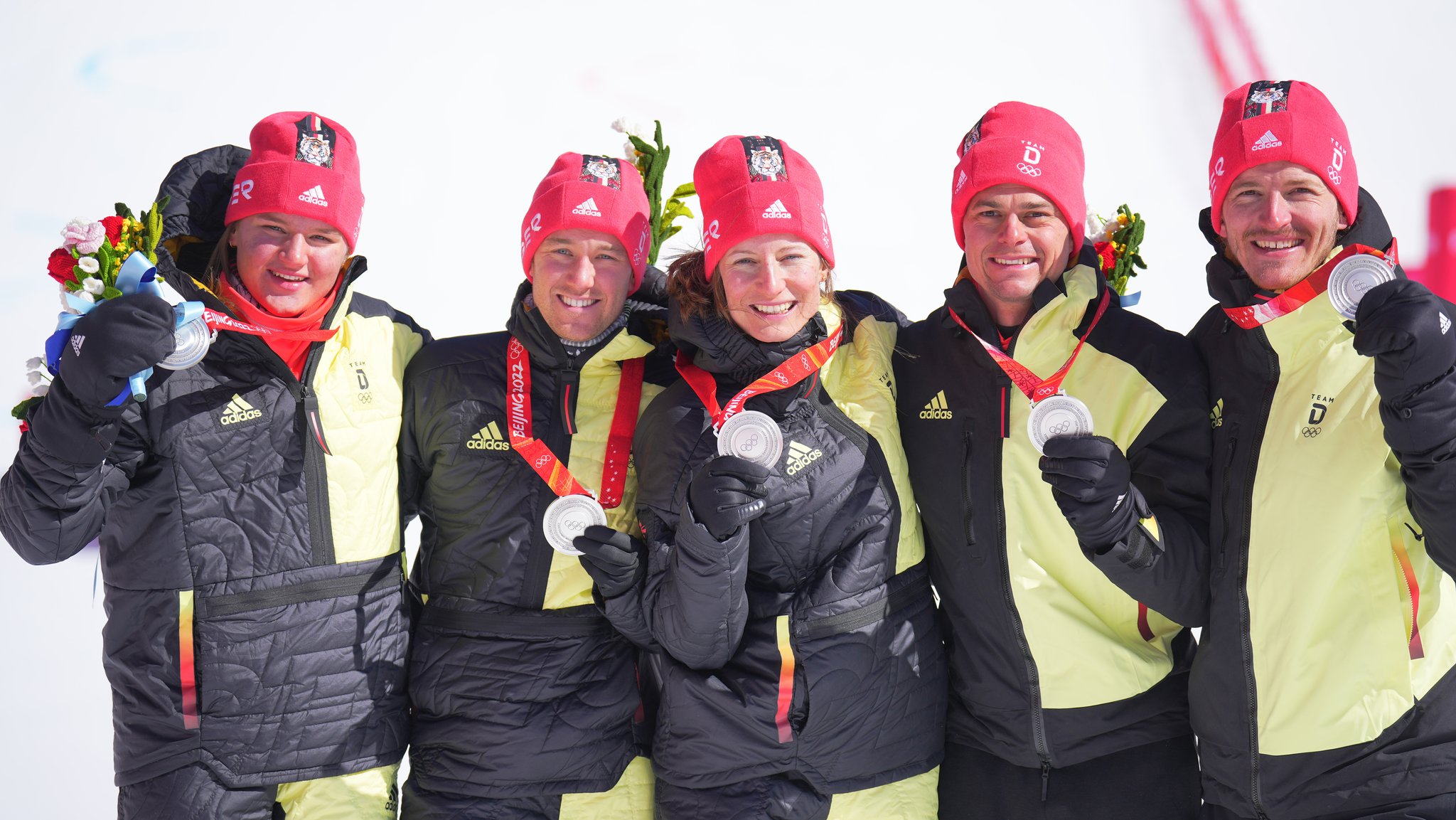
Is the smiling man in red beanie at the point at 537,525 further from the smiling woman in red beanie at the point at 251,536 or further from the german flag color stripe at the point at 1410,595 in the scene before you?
the german flag color stripe at the point at 1410,595

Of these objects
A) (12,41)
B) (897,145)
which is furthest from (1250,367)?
(12,41)

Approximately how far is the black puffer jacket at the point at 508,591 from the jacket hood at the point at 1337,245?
1.39 metres

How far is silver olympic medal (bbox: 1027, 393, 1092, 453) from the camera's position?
2.19 metres

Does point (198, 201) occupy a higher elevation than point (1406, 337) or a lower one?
higher

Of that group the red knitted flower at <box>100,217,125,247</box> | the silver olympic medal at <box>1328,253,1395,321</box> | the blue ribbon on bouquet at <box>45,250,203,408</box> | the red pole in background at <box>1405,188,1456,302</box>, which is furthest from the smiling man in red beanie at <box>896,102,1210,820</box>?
the red pole in background at <box>1405,188,1456,302</box>

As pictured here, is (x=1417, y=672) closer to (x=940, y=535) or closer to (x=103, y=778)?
(x=940, y=535)

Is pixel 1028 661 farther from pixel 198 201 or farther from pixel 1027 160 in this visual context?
pixel 198 201

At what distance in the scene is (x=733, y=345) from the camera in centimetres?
246

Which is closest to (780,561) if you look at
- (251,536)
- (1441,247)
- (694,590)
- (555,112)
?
(694,590)

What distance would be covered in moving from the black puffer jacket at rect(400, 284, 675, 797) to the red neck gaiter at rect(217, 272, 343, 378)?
0.27 metres

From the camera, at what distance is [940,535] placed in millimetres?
2520

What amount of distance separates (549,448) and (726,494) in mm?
640

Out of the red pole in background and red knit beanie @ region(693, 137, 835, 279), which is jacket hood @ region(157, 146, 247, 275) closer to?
red knit beanie @ region(693, 137, 835, 279)

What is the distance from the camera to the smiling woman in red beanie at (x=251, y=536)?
2.36 m
